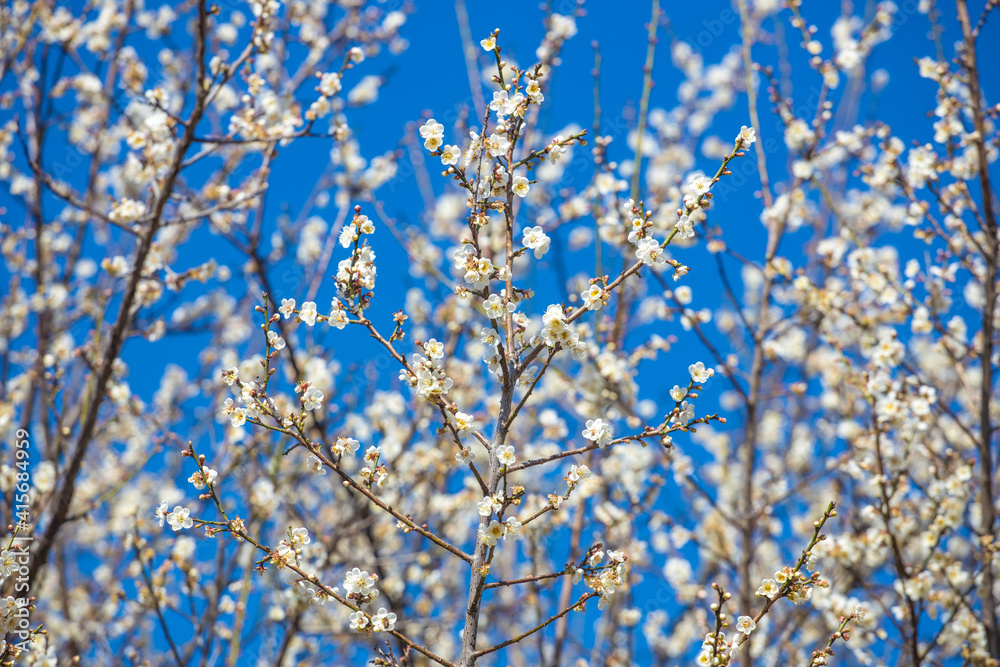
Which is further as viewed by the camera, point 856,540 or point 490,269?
point 856,540

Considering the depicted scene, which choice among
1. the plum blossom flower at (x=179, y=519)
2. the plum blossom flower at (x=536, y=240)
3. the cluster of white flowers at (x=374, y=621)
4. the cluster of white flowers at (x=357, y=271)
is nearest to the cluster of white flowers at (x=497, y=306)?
the plum blossom flower at (x=536, y=240)

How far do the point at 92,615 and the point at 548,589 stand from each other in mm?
3558

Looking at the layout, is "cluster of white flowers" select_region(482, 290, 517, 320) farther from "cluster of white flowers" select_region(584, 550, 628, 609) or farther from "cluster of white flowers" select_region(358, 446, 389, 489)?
"cluster of white flowers" select_region(584, 550, 628, 609)

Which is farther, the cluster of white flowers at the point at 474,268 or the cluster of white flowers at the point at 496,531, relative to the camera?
the cluster of white flowers at the point at 474,268

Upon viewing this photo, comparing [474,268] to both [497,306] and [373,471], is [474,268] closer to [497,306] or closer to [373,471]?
[497,306]

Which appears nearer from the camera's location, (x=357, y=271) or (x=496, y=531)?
(x=496, y=531)

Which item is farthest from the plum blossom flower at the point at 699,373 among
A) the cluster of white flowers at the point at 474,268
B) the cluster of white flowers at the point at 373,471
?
the cluster of white flowers at the point at 373,471

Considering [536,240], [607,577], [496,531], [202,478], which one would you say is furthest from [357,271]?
[607,577]

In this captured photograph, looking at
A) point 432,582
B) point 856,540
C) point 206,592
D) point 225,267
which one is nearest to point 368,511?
point 206,592

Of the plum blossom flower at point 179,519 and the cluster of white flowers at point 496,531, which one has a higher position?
the plum blossom flower at point 179,519

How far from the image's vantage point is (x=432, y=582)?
20.4 feet

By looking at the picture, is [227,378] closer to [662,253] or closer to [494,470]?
[494,470]

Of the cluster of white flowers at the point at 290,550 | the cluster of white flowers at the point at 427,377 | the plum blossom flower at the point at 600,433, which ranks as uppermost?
the cluster of white flowers at the point at 427,377

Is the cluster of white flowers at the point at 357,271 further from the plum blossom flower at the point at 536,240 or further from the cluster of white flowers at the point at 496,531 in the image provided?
the cluster of white flowers at the point at 496,531
